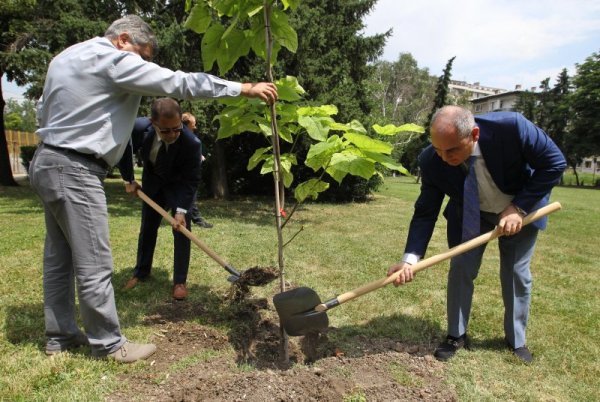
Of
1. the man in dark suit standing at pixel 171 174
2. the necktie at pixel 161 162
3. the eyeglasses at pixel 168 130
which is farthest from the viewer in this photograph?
the necktie at pixel 161 162

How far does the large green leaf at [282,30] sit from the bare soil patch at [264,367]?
6.61ft

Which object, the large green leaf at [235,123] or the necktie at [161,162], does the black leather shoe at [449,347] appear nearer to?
the large green leaf at [235,123]

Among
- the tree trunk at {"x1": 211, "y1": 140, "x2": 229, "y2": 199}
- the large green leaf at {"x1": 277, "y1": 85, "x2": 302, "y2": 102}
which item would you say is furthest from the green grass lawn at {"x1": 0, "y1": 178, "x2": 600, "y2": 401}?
the tree trunk at {"x1": 211, "y1": 140, "x2": 229, "y2": 199}

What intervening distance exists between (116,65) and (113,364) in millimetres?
1887

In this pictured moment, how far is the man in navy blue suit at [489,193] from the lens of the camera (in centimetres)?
253

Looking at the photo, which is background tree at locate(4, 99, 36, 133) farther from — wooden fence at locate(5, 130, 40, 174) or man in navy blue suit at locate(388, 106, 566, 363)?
man in navy blue suit at locate(388, 106, 566, 363)

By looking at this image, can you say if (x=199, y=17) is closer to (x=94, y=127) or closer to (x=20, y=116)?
(x=94, y=127)

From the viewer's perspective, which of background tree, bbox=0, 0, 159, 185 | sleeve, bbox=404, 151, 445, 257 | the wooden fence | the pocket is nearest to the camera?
the pocket

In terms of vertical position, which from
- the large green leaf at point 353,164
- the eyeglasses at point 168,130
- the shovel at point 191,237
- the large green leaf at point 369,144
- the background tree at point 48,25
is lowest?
the shovel at point 191,237

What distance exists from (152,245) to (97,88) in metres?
2.23

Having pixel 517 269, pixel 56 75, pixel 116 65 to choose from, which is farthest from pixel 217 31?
pixel 517 269

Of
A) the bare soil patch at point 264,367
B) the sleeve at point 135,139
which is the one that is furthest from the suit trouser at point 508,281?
the sleeve at point 135,139

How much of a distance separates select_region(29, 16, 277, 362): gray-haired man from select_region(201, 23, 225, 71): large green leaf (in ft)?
0.66

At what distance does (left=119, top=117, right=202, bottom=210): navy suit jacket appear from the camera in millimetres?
3800
